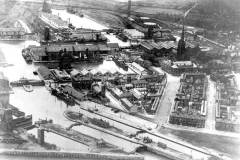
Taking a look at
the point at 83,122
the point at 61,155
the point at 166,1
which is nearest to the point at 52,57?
the point at 83,122

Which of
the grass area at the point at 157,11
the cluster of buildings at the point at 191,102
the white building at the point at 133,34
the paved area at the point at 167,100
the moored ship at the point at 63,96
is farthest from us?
the grass area at the point at 157,11

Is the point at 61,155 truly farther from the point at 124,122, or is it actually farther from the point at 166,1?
the point at 166,1

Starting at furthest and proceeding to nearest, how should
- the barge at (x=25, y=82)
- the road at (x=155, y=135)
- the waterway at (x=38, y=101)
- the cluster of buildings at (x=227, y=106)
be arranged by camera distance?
the barge at (x=25, y=82) → the cluster of buildings at (x=227, y=106) → the waterway at (x=38, y=101) → the road at (x=155, y=135)

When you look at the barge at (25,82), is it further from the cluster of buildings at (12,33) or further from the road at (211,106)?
the cluster of buildings at (12,33)

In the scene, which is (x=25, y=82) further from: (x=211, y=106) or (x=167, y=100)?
(x=211, y=106)

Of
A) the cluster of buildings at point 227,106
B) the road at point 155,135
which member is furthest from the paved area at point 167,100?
the cluster of buildings at point 227,106
